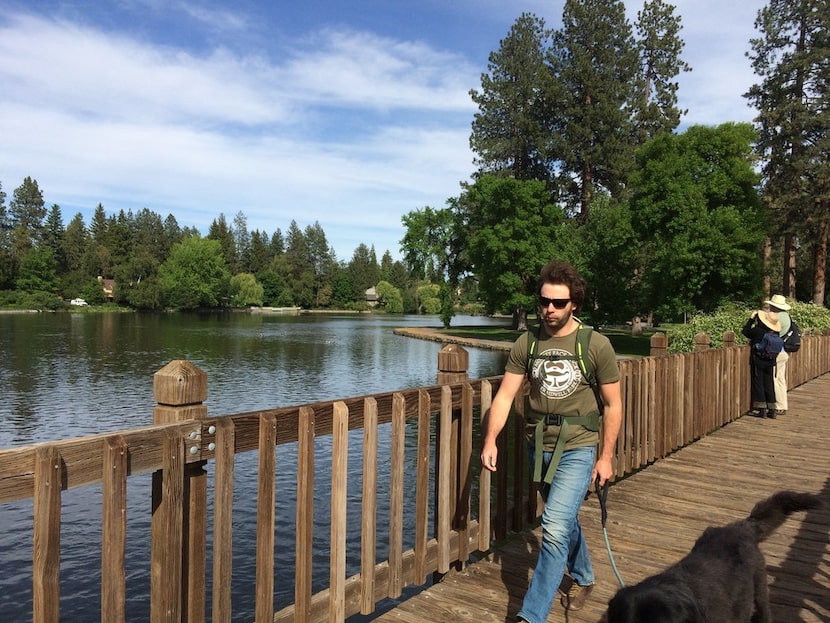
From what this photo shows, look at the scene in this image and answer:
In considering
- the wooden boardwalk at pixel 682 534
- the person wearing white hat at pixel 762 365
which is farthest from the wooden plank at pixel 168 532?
the person wearing white hat at pixel 762 365

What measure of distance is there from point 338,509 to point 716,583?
1.65 meters

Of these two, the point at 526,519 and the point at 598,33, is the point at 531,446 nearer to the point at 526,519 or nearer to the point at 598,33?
the point at 526,519

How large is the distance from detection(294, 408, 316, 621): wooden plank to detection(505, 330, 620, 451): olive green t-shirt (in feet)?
3.32

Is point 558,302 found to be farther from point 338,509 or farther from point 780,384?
point 780,384

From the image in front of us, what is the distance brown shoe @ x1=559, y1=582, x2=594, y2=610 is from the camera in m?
3.36

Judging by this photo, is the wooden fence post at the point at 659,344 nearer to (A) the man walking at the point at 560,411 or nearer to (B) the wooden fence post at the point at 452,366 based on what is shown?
(B) the wooden fence post at the point at 452,366

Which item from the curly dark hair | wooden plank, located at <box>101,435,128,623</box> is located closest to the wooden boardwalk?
wooden plank, located at <box>101,435,128,623</box>

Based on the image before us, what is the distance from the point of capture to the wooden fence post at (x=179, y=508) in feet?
7.27

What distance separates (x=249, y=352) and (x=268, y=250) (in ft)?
314

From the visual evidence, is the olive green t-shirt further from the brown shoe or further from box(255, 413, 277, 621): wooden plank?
box(255, 413, 277, 621): wooden plank

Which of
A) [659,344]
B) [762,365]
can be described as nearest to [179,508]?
Answer: [659,344]

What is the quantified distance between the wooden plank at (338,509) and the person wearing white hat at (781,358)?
843 centimetres

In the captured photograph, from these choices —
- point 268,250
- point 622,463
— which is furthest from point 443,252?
point 268,250

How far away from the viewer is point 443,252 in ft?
185
